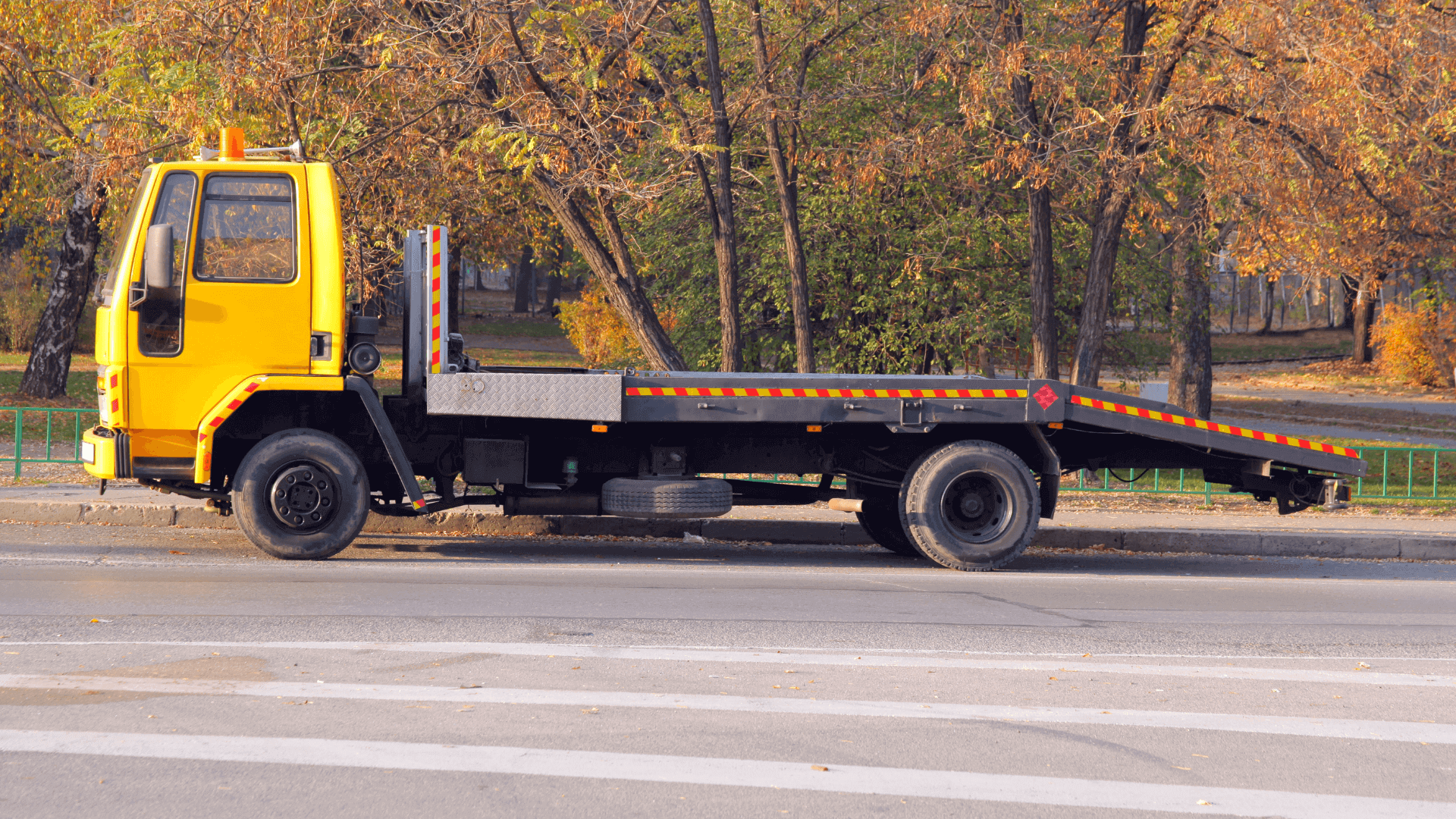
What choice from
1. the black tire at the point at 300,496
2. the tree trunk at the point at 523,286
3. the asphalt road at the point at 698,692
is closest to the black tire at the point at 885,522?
the asphalt road at the point at 698,692

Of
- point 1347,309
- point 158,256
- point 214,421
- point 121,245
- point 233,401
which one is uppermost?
point 1347,309

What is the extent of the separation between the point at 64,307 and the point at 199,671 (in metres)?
17.4

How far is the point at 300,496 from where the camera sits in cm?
895

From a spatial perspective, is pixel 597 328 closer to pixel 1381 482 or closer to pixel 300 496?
pixel 1381 482

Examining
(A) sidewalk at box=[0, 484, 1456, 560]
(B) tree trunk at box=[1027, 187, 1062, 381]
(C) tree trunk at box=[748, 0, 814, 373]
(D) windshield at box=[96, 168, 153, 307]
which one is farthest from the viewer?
(B) tree trunk at box=[1027, 187, 1062, 381]

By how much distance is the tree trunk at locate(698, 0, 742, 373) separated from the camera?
13.8 metres

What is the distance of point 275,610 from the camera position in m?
7.26

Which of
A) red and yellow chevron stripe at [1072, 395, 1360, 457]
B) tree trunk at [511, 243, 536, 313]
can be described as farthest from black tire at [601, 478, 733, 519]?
tree trunk at [511, 243, 536, 313]

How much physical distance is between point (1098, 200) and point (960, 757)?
11.0 metres

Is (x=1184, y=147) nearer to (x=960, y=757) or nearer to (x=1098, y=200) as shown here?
(x=1098, y=200)

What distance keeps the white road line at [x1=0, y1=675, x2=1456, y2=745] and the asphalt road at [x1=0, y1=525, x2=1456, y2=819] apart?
2cm

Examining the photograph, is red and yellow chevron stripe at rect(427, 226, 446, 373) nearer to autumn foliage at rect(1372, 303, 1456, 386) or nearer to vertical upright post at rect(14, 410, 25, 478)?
vertical upright post at rect(14, 410, 25, 478)

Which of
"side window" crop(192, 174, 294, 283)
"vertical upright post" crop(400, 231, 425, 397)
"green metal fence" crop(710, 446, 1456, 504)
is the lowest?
"green metal fence" crop(710, 446, 1456, 504)

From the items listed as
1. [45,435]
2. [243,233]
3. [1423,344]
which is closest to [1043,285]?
[243,233]
